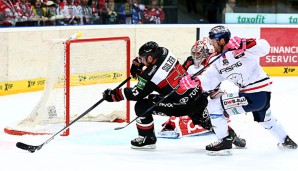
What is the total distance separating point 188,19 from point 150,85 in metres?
5.52

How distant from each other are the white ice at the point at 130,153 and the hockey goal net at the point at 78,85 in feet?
0.59

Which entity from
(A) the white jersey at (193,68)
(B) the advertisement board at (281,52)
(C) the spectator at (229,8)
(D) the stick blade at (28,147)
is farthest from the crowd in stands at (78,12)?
(D) the stick blade at (28,147)

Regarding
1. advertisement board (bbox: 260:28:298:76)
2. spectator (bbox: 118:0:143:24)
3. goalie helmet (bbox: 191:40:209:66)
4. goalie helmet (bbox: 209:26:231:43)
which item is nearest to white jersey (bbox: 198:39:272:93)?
goalie helmet (bbox: 209:26:231:43)

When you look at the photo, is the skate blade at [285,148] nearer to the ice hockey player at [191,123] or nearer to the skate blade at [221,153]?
the skate blade at [221,153]

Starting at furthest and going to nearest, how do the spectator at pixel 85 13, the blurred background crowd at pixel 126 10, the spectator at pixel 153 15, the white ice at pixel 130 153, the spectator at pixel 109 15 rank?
the spectator at pixel 153 15 < the spectator at pixel 109 15 < the spectator at pixel 85 13 < the blurred background crowd at pixel 126 10 < the white ice at pixel 130 153

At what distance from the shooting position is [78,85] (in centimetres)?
812

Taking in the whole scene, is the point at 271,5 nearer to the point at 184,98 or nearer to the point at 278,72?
the point at 278,72

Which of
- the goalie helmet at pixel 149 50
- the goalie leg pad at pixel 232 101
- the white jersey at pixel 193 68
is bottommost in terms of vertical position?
the goalie leg pad at pixel 232 101

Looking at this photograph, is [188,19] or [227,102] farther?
[188,19]

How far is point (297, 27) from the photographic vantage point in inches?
447

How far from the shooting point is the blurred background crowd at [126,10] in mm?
9537

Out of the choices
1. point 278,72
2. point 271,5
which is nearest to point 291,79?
point 278,72

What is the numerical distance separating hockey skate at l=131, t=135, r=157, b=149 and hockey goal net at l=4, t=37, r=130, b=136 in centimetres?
79

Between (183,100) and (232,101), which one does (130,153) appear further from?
(232,101)
